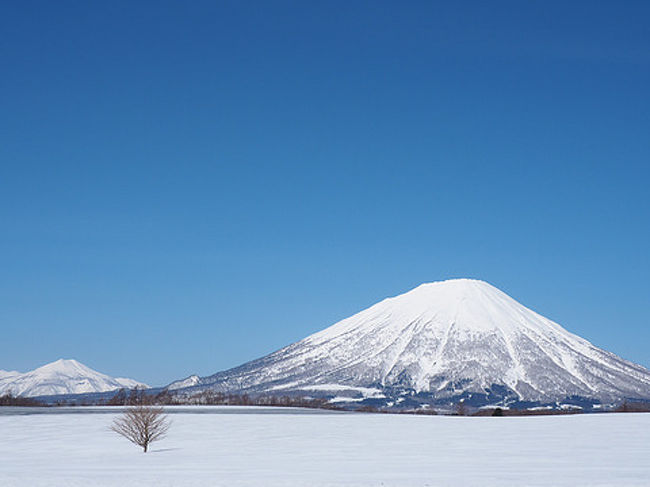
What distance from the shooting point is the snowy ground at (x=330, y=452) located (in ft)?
180

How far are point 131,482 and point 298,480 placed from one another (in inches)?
403

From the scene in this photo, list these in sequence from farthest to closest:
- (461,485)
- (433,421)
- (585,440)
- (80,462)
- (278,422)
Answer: (433,421) → (278,422) → (585,440) → (80,462) → (461,485)

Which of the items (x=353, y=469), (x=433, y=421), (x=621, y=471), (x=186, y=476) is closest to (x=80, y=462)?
(x=186, y=476)

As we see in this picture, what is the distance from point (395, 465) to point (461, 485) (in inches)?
623

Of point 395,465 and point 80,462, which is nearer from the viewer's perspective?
point 395,465

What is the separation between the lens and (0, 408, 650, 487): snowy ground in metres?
55.0

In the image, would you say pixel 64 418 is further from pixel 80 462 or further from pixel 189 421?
pixel 80 462

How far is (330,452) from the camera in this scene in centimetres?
7925

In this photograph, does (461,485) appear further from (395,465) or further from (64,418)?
(64,418)

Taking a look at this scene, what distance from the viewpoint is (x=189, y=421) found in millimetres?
119500

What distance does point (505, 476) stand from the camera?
55.0m

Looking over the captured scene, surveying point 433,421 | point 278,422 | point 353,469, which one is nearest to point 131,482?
point 353,469

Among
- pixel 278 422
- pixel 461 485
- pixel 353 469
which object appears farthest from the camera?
pixel 278 422

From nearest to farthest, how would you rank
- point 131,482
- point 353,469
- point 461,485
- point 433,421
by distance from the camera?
point 461,485
point 131,482
point 353,469
point 433,421
